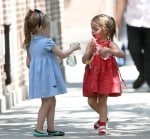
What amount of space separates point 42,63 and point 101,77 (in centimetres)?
68

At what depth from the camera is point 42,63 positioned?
994cm

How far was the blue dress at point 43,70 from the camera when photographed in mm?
9898

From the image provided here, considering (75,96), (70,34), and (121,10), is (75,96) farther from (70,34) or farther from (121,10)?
(70,34)

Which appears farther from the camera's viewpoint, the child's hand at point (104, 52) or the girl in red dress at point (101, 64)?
the girl in red dress at point (101, 64)

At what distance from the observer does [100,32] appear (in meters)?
9.96

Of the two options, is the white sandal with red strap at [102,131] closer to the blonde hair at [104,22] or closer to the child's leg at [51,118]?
the child's leg at [51,118]

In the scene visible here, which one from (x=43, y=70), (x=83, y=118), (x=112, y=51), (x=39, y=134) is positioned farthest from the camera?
(x=83, y=118)

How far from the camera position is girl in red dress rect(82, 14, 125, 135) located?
32.6 feet

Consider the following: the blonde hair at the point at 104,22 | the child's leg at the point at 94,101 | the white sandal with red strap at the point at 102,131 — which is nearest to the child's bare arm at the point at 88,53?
the blonde hair at the point at 104,22

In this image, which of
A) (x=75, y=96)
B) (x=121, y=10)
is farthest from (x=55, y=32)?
(x=121, y=10)

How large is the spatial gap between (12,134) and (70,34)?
22.9 meters

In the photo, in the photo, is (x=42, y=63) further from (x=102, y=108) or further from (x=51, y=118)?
(x=102, y=108)

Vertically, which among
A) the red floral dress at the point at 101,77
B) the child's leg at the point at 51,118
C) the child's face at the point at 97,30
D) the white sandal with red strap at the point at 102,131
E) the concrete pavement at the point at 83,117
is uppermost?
the child's face at the point at 97,30

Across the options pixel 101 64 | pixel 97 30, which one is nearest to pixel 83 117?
pixel 101 64
